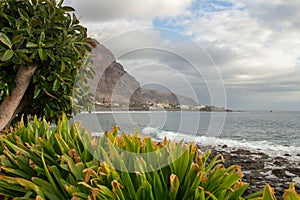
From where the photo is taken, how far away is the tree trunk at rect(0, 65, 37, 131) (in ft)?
15.3

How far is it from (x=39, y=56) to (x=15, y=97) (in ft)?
2.61

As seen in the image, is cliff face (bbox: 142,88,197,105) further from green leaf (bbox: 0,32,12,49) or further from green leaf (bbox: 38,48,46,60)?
green leaf (bbox: 0,32,12,49)

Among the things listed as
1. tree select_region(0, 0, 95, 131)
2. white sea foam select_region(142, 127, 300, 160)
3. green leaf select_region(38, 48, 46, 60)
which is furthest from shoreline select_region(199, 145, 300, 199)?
green leaf select_region(38, 48, 46, 60)

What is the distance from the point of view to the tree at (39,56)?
4332 millimetres

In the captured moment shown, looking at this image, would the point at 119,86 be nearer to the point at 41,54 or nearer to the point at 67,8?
the point at 41,54

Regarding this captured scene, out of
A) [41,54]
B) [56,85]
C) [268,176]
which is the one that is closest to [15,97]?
[56,85]

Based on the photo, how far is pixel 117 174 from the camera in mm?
2117

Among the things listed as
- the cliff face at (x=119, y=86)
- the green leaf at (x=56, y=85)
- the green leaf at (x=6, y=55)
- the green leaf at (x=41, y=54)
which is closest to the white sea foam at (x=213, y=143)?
the cliff face at (x=119, y=86)

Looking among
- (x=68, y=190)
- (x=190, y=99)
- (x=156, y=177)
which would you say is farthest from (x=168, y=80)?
(x=68, y=190)

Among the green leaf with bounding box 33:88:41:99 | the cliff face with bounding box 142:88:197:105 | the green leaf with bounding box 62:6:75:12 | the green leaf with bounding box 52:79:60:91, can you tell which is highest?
the green leaf with bounding box 62:6:75:12

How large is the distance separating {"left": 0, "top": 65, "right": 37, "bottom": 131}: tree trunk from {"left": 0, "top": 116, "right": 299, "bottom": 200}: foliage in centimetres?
220

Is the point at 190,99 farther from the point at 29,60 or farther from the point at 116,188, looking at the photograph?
the point at 29,60

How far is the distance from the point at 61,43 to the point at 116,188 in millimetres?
3073

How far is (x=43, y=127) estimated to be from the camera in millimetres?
3412
